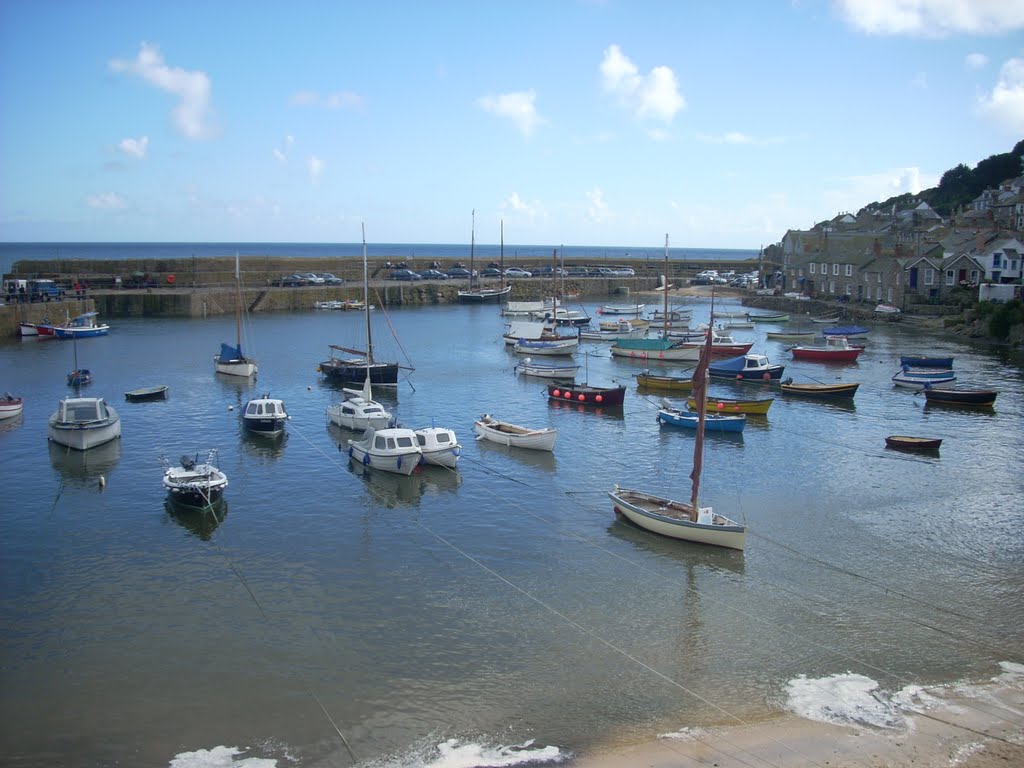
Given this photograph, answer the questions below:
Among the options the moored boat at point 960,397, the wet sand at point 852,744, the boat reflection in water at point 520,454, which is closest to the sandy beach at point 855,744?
the wet sand at point 852,744

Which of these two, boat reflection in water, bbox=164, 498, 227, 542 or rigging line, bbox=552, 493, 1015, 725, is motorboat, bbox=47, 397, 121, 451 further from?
rigging line, bbox=552, 493, 1015, 725

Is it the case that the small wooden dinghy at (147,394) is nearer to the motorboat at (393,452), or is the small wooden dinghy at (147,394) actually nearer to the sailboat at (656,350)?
the motorboat at (393,452)

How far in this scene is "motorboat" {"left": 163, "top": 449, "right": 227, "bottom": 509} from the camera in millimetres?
31312

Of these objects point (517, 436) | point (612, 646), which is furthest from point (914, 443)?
point (612, 646)

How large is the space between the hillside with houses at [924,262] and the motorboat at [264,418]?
66140mm

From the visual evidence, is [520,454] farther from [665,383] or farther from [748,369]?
[748,369]

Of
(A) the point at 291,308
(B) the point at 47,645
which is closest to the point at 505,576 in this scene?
(B) the point at 47,645

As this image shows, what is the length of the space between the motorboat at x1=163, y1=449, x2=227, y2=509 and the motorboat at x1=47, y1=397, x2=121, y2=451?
31.4 ft

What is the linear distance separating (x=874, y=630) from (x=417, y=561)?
13.5 metres

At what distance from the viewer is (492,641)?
22422mm

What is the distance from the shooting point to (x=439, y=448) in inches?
1448

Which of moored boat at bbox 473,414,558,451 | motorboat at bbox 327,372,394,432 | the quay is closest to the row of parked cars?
the quay

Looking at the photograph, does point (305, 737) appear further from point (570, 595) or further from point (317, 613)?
point (570, 595)

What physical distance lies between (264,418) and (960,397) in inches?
1597
